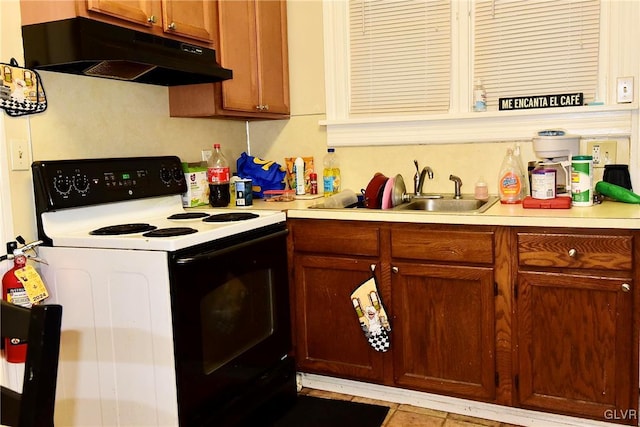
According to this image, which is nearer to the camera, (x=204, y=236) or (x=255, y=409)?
(x=204, y=236)

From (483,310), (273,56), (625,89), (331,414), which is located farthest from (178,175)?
(625,89)

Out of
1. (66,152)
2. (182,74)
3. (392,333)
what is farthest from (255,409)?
(182,74)

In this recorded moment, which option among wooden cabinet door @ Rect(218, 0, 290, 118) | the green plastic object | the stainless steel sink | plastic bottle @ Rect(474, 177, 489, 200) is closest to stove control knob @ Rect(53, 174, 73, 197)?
wooden cabinet door @ Rect(218, 0, 290, 118)

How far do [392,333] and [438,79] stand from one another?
1.29 meters

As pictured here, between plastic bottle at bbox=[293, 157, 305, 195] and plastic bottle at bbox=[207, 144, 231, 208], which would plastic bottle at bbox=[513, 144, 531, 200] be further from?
plastic bottle at bbox=[207, 144, 231, 208]

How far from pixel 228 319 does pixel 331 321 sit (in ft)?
1.91

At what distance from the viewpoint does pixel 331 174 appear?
2.98 meters

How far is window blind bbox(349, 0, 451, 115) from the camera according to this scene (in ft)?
9.09

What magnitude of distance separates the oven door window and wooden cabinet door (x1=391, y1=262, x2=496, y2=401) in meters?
0.54

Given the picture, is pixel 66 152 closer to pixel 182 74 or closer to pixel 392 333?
pixel 182 74

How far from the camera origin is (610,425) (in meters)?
2.08

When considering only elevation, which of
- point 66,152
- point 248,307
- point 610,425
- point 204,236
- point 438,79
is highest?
point 438,79

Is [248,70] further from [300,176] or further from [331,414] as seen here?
[331,414]

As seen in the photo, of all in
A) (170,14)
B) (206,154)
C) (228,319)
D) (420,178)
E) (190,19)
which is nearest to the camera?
(228,319)
